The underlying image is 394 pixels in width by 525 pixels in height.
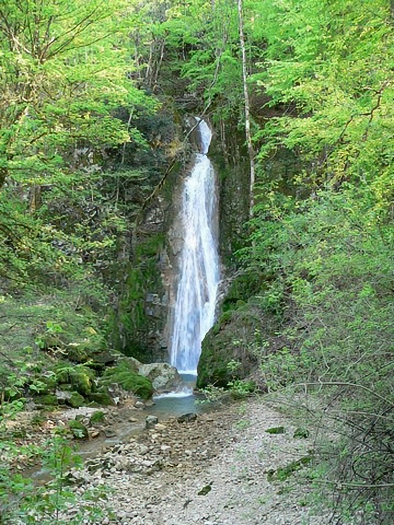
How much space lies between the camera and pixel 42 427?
29.2ft

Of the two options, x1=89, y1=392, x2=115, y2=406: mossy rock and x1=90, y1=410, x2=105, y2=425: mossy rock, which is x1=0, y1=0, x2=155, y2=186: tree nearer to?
x1=90, y1=410, x2=105, y2=425: mossy rock

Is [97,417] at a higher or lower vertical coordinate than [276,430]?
lower

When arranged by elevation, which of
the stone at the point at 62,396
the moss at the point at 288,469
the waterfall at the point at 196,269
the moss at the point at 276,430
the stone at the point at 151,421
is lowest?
the stone at the point at 151,421

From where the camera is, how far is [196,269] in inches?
683

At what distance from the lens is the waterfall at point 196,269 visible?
16219 mm

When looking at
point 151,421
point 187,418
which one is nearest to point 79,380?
point 151,421

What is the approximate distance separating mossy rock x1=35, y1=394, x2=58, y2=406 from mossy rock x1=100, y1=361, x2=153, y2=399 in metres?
1.76

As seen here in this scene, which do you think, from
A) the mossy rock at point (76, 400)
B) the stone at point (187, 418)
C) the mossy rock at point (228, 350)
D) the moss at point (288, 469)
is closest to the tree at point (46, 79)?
the moss at point (288, 469)

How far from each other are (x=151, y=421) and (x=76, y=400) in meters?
2.14

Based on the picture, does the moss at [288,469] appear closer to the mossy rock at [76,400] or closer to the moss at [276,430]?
the moss at [276,430]

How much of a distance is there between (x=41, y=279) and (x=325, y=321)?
3664 millimetres

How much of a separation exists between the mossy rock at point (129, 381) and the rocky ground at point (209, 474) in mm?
2779

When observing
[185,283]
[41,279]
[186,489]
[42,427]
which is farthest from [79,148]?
[186,489]

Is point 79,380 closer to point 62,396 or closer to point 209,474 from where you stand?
point 62,396
